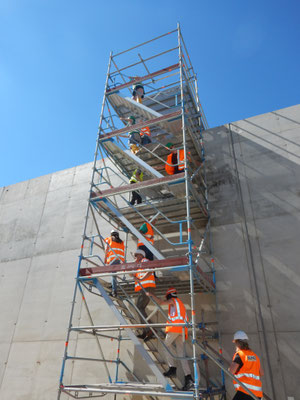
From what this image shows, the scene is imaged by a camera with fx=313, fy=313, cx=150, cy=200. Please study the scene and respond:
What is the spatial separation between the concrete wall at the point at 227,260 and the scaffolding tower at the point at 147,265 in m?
0.20

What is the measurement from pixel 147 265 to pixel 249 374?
7.60 ft

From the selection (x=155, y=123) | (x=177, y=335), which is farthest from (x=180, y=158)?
(x=177, y=335)

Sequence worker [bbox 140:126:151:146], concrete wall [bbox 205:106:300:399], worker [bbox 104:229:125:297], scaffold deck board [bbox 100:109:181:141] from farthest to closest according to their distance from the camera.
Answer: worker [bbox 140:126:151:146]
scaffold deck board [bbox 100:109:181:141]
worker [bbox 104:229:125:297]
concrete wall [bbox 205:106:300:399]

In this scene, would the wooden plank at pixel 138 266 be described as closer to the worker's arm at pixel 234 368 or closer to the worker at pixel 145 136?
the worker's arm at pixel 234 368

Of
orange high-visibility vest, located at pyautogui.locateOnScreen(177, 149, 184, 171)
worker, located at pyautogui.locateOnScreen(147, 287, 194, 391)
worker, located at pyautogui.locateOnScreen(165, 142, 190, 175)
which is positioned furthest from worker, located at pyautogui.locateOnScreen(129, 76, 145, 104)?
worker, located at pyautogui.locateOnScreen(147, 287, 194, 391)

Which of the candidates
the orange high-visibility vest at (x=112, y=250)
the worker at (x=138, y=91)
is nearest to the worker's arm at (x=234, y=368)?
the orange high-visibility vest at (x=112, y=250)

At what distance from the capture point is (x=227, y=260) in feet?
23.3

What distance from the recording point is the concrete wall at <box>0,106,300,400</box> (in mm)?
6266

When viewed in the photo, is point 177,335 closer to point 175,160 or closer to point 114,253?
point 114,253

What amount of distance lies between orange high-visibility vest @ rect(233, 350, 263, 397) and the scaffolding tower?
1.98ft

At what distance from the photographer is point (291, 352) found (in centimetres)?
580

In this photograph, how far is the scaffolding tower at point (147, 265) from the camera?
570 cm

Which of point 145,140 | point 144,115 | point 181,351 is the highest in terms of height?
point 144,115

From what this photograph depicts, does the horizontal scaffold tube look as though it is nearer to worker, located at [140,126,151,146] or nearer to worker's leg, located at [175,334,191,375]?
worker, located at [140,126,151,146]
